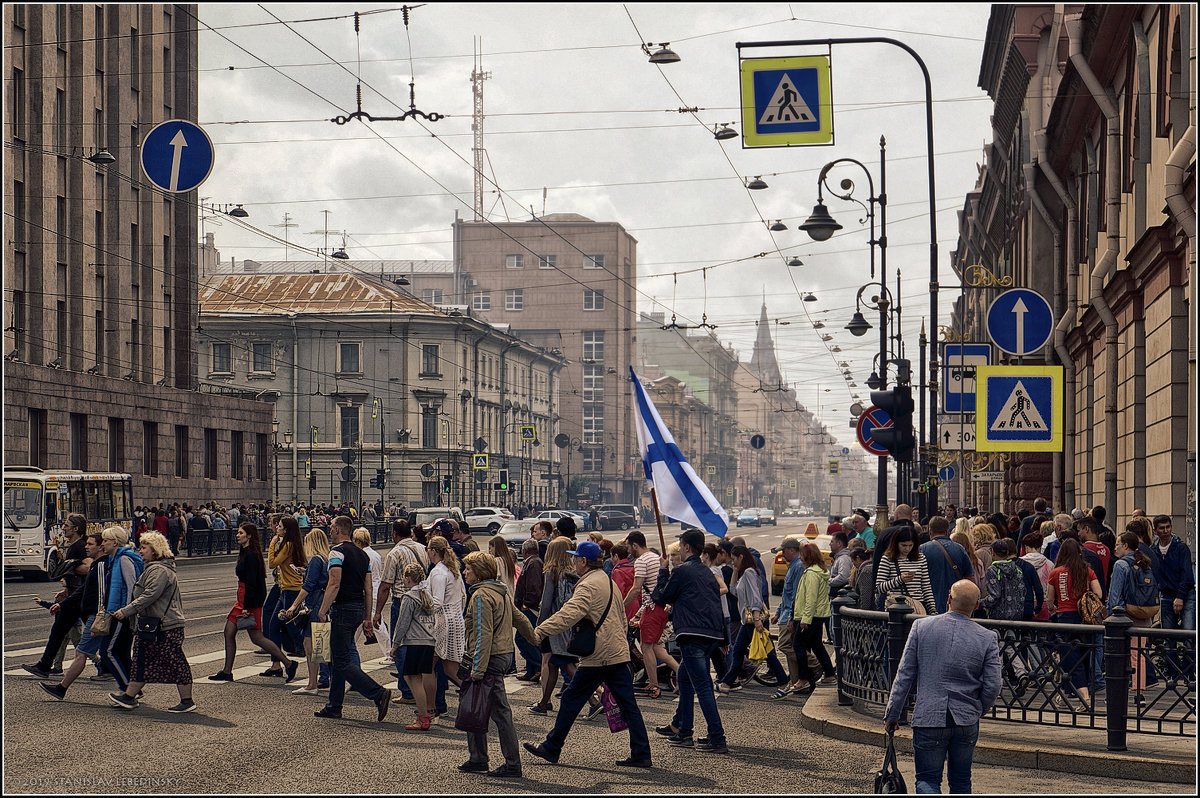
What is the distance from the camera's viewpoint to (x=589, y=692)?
Answer: 33.7 feet

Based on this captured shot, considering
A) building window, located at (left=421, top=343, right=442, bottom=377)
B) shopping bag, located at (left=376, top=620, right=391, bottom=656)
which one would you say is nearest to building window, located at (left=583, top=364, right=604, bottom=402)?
building window, located at (left=421, top=343, right=442, bottom=377)

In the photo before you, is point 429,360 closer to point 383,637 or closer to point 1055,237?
point 1055,237

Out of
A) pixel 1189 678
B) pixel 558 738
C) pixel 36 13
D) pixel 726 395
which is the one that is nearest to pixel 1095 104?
pixel 1189 678

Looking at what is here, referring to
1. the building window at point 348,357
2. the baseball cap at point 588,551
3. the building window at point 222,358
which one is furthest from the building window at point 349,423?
the baseball cap at point 588,551

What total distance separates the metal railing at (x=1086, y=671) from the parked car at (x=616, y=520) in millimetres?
68407

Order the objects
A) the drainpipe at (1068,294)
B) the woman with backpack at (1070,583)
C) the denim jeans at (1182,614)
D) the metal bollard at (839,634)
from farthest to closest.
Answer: the drainpipe at (1068,294), the denim jeans at (1182,614), the woman with backpack at (1070,583), the metal bollard at (839,634)

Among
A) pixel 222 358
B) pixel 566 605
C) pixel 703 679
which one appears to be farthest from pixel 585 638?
pixel 222 358

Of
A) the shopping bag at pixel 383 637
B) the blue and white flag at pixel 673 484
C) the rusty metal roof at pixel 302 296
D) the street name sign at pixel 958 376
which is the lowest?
the shopping bag at pixel 383 637

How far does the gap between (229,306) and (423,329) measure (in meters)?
11.5

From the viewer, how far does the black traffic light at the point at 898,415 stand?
55.2 feet

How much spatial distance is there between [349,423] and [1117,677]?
74405 mm

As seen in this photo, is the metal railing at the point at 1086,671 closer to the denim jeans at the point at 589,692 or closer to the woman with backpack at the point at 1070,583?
the woman with backpack at the point at 1070,583

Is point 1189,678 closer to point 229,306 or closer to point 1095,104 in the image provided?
Result: point 1095,104

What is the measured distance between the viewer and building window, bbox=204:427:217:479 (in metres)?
57.4
